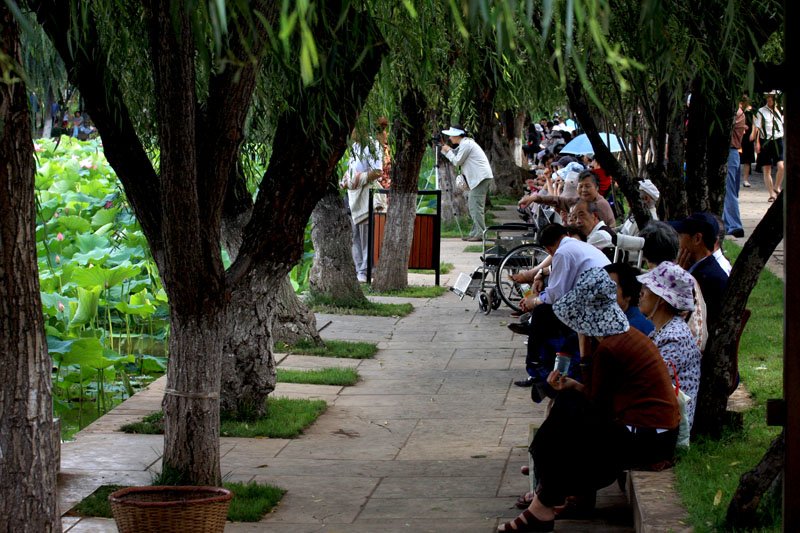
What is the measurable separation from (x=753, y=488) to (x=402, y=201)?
1004 cm

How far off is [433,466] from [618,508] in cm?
156

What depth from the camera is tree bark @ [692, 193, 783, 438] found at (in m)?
5.98

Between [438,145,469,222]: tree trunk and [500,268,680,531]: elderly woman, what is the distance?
15501mm

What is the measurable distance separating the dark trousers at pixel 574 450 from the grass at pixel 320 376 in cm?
425

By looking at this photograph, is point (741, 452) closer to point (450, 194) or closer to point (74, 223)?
point (74, 223)

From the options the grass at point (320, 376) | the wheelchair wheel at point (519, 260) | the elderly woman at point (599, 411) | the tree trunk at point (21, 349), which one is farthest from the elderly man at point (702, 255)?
the wheelchair wheel at point (519, 260)

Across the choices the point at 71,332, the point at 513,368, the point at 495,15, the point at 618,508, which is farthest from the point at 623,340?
the point at 71,332

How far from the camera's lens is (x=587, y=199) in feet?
33.9

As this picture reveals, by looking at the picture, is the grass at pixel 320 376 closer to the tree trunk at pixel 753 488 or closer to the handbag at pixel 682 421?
the handbag at pixel 682 421

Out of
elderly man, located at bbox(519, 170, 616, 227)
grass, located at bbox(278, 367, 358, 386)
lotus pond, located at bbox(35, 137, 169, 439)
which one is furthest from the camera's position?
elderly man, located at bbox(519, 170, 616, 227)

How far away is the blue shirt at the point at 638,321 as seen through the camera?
6.20 meters

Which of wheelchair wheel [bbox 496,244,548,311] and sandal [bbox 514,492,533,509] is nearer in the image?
sandal [bbox 514,492,533,509]

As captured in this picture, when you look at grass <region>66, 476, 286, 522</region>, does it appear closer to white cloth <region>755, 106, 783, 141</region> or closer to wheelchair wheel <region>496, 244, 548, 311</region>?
white cloth <region>755, 106, 783, 141</region>

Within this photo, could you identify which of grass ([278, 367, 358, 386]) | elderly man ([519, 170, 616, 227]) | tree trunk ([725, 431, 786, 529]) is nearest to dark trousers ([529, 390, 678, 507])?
tree trunk ([725, 431, 786, 529])
